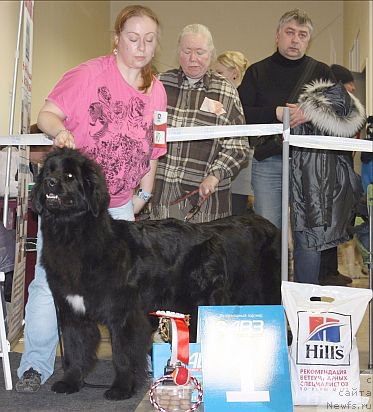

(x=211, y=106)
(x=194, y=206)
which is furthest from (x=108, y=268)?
(x=211, y=106)

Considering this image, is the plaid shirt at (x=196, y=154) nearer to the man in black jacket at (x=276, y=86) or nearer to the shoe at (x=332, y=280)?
the man in black jacket at (x=276, y=86)

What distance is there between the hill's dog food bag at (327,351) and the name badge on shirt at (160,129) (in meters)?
0.92

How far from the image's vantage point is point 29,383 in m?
2.99

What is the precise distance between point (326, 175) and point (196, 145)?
0.71 m

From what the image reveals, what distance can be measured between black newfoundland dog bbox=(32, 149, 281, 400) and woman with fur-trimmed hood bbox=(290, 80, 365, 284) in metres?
0.73

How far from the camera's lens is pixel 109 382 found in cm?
328

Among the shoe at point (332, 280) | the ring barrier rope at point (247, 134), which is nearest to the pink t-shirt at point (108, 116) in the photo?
the ring barrier rope at point (247, 134)

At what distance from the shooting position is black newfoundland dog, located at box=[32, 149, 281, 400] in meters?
2.76

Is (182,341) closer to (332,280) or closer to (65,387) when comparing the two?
(65,387)

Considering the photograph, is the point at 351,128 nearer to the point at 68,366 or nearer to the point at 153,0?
the point at 68,366

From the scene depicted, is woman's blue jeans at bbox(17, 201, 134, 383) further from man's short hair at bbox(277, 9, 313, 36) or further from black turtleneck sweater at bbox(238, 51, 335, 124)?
man's short hair at bbox(277, 9, 313, 36)

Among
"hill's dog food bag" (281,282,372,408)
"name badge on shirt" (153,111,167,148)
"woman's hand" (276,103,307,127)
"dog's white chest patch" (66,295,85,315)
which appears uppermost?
"woman's hand" (276,103,307,127)

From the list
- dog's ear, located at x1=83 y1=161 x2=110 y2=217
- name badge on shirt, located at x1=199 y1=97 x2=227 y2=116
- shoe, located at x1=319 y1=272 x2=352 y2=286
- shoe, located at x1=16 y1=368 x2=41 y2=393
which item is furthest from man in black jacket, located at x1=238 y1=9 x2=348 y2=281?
shoe, located at x1=16 y1=368 x2=41 y2=393

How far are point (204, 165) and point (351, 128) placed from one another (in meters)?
0.79
